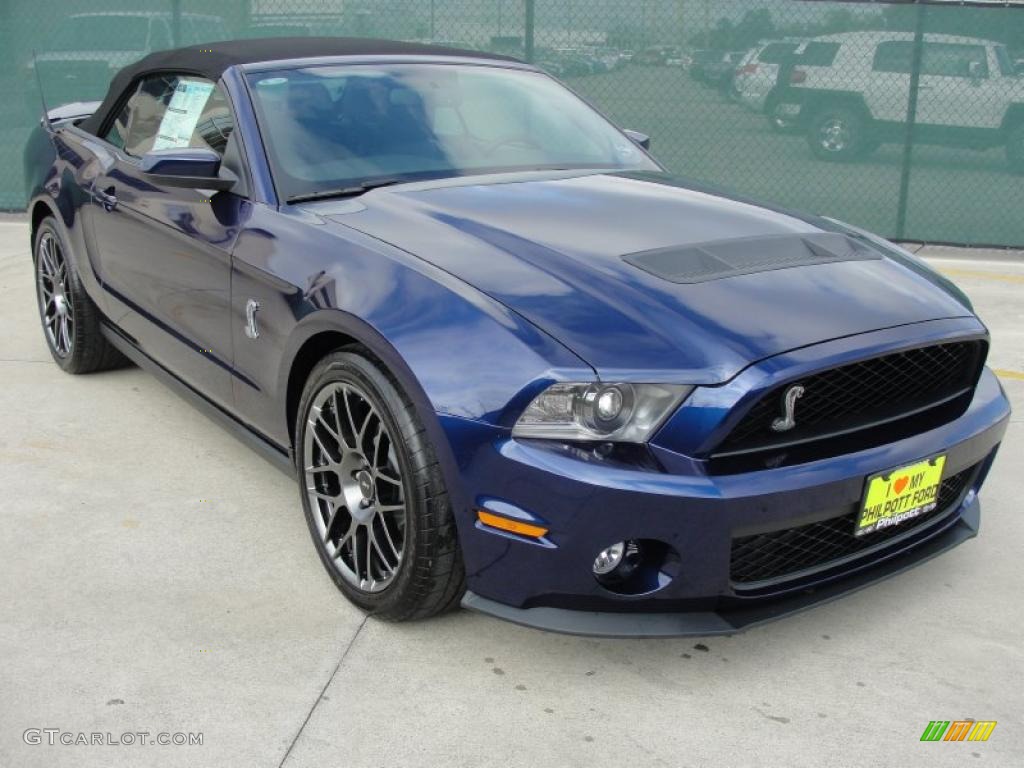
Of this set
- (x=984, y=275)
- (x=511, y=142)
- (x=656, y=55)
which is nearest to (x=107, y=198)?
(x=511, y=142)

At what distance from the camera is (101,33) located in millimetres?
9258

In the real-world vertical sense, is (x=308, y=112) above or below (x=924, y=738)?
above

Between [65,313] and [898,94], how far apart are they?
6252 millimetres

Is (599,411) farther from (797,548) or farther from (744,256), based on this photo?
(744,256)

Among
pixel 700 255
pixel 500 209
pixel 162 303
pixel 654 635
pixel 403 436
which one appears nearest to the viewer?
pixel 654 635

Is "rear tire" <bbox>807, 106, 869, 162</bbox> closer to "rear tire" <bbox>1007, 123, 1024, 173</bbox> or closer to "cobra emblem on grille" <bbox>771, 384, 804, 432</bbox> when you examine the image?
"rear tire" <bbox>1007, 123, 1024, 173</bbox>

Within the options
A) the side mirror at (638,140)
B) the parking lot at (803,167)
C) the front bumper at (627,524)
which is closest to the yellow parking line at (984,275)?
the parking lot at (803,167)

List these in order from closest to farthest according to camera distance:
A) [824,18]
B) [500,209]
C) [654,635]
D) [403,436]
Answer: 1. [654,635]
2. [403,436]
3. [500,209]
4. [824,18]

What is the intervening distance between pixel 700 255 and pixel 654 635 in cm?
104

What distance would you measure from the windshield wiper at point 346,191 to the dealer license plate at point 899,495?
1759 millimetres

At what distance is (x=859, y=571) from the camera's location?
2.85 m

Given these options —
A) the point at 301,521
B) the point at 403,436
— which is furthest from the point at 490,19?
the point at 403,436

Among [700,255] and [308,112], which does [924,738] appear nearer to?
[700,255]

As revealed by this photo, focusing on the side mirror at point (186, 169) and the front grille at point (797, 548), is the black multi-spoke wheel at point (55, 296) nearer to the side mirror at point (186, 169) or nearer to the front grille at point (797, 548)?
the side mirror at point (186, 169)
